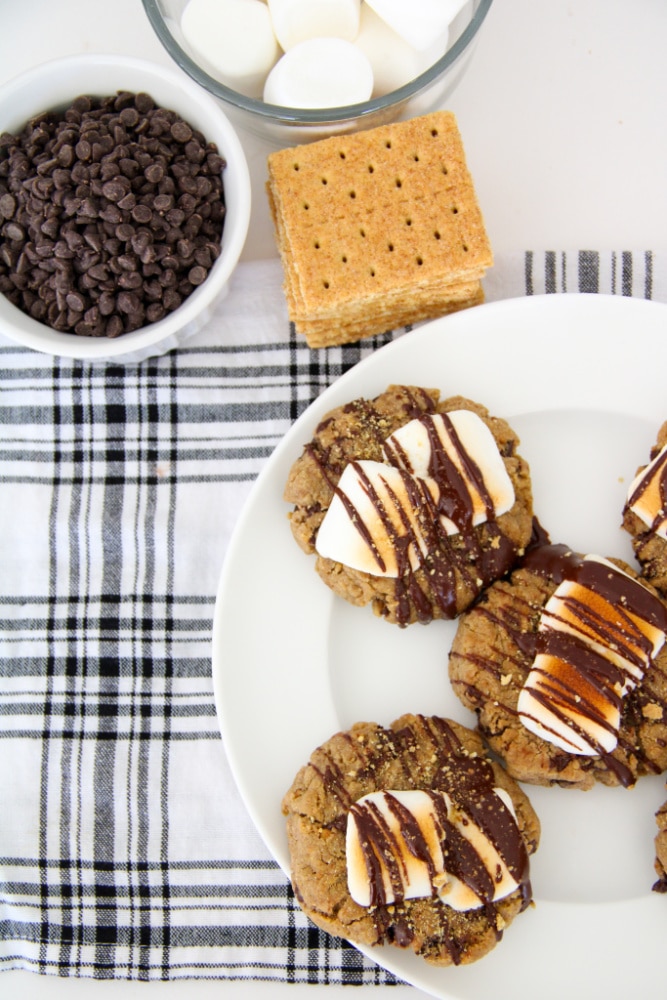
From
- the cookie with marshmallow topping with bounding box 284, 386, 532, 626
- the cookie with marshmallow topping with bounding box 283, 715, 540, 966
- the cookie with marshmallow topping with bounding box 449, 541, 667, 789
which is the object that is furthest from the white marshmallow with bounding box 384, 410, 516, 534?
the cookie with marshmallow topping with bounding box 283, 715, 540, 966

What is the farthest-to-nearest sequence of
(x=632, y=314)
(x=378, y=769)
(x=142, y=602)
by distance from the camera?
1. (x=142, y=602)
2. (x=632, y=314)
3. (x=378, y=769)

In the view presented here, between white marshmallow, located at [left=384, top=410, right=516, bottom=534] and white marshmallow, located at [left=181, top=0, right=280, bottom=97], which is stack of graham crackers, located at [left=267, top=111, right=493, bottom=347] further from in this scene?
white marshmallow, located at [left=384, top=410, right=516, bottom=534]

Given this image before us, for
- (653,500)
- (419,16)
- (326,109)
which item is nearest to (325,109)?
(326,109)

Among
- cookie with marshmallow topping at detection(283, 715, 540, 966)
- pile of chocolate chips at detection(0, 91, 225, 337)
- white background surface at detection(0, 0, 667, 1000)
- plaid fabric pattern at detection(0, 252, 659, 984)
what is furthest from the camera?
white background surface at detection(0, 0, 667, 1000)

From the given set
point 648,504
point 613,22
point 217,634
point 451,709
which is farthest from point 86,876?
point 613,22

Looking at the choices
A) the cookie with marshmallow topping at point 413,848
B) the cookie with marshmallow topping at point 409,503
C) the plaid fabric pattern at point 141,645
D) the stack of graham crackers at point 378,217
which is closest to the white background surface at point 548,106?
the plaid fabric pattern at point 141,645

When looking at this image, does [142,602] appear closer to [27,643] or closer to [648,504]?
[27,643]

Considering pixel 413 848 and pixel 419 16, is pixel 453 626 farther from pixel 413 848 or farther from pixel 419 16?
pixel 419 16


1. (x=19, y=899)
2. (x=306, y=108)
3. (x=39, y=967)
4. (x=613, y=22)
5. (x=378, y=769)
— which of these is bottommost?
(x=39, y=967)
